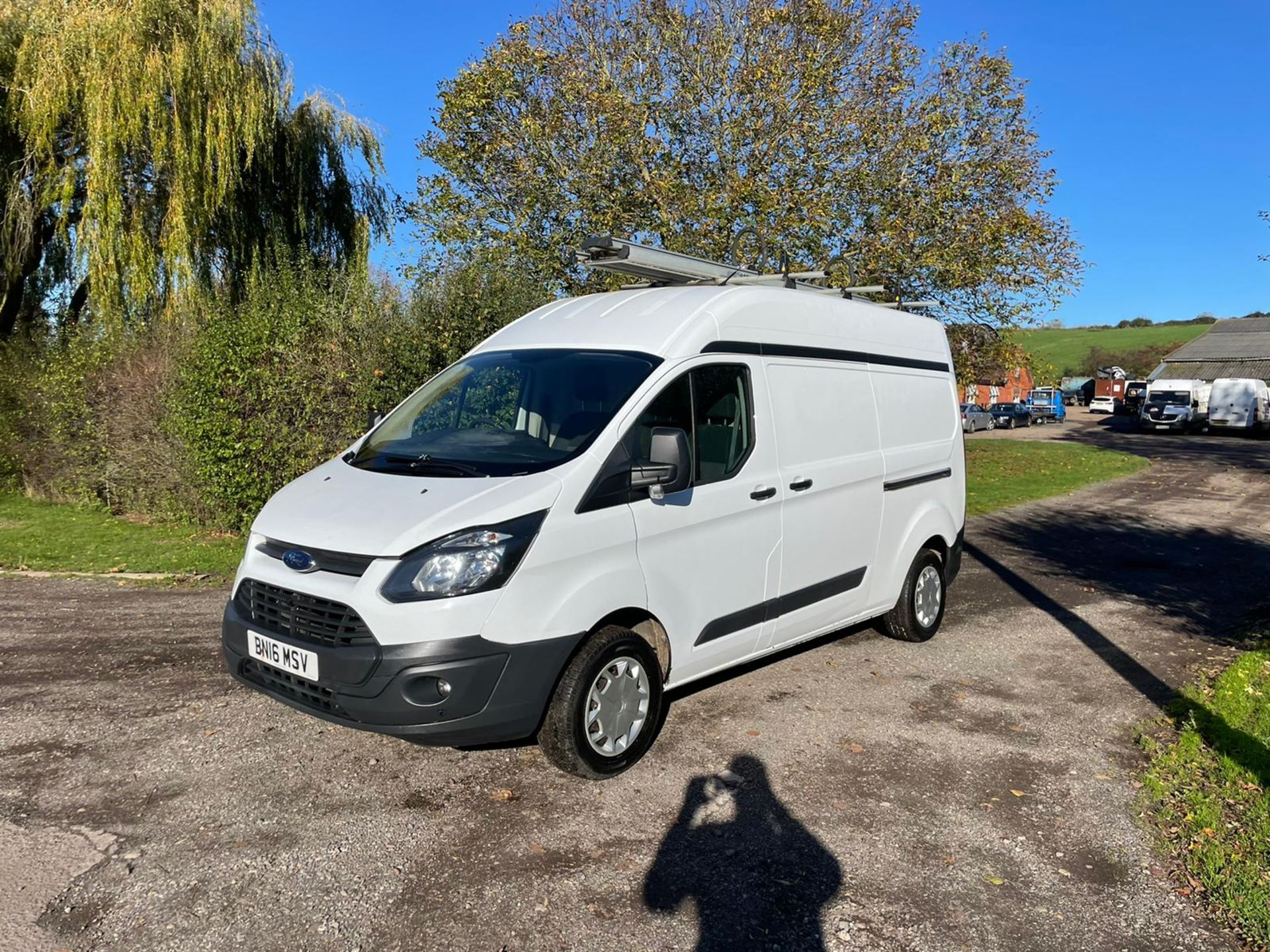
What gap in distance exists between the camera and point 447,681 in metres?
3.72

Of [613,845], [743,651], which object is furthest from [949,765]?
[613,845]

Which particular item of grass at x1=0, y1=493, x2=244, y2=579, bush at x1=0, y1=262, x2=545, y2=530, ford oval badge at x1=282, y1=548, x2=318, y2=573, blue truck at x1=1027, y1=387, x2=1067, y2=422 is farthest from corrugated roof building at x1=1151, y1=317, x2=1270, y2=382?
ford oval badge at x1=282, y1=548, x2=318, y2=573

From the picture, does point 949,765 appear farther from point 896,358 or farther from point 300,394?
point 300,394

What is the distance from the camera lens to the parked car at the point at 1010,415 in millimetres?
51469

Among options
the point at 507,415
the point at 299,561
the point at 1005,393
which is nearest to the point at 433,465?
the point at 507,415

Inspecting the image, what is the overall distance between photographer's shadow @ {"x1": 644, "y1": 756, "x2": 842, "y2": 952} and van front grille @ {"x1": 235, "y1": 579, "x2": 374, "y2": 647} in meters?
1.55

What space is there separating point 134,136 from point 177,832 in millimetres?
12728

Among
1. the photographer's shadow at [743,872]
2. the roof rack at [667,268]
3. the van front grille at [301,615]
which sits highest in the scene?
the roof rack at [667,268]

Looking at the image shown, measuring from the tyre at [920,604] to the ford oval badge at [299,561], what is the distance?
4.18m

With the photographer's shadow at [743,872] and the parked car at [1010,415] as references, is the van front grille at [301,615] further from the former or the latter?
the parked car at [1010,415]

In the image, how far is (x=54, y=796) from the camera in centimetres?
406

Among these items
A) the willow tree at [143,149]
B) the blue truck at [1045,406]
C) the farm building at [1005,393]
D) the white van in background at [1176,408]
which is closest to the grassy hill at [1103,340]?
the farm building at [1005,393]

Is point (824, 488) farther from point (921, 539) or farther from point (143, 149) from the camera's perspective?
point (143, 149)

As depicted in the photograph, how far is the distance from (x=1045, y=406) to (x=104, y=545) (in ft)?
184
